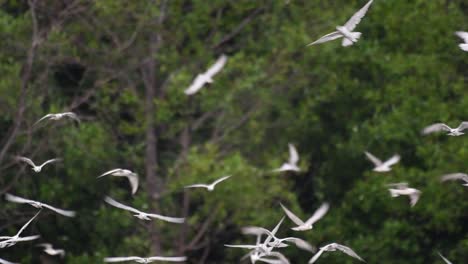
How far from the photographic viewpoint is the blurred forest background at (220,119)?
1928 centimetres

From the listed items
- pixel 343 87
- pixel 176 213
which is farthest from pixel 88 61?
pixel 343 87

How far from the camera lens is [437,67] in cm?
2041

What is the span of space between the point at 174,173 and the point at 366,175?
293 cm

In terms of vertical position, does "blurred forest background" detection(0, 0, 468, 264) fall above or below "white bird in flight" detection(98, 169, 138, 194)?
below

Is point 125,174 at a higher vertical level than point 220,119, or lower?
higher

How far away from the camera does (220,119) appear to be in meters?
20.2

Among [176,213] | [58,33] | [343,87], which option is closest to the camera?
[58,33]

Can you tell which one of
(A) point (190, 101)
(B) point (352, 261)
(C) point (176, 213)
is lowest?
(B) point (352, 261)

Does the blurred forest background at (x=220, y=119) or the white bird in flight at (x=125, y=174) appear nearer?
the white bird in flight at (x=125, y=174)

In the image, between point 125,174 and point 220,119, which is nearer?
point 125,174

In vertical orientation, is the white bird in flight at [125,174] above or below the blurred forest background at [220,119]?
above

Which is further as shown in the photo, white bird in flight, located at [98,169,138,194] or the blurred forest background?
the blurred forest background

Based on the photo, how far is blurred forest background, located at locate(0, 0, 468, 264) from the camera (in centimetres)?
1928

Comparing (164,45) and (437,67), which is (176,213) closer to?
(164,45)
